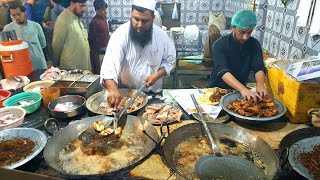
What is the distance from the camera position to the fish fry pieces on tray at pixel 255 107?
215 centimetres

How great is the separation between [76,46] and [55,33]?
44 cm

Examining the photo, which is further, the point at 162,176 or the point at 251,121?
the point at 251,121

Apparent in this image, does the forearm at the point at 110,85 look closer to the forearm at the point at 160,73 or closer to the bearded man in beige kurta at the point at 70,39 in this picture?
the forearm at the point at 160,73

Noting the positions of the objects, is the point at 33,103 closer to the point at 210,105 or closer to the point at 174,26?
the point at 210,105

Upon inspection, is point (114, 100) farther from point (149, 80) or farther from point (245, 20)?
point (245, 20)

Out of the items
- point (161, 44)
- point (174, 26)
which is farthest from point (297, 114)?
point (174, 26)

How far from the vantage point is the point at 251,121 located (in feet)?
6.85

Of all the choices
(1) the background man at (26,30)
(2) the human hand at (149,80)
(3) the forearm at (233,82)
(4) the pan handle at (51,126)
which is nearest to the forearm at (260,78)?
(3) the forearm at (233,82)

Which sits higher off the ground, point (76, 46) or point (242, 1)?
point (242, 1)

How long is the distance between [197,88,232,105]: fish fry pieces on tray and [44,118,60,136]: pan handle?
4.82 ft

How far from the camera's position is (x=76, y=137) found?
1.96 m

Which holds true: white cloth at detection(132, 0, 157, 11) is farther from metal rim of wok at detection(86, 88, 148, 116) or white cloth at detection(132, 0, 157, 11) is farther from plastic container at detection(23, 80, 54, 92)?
plastic container at detection(23, 80, 54, 92)

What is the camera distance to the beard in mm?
2926

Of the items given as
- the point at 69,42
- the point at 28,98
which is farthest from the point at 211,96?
the point at 69,42
